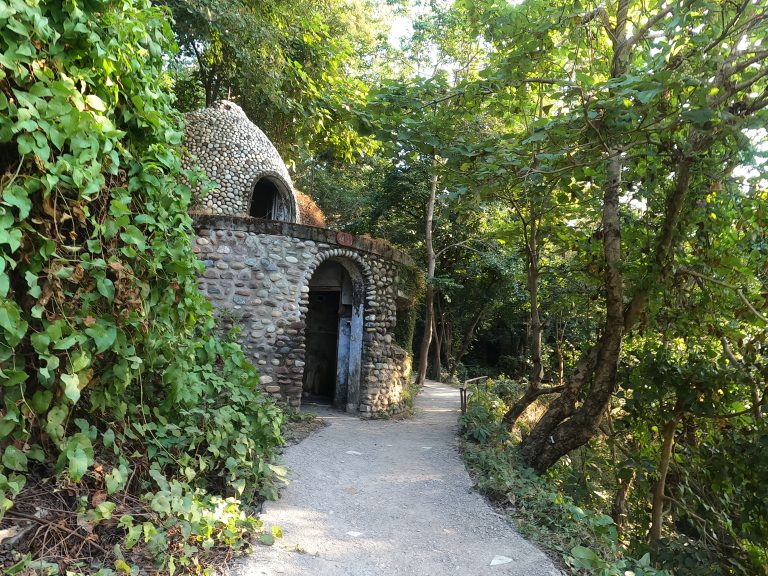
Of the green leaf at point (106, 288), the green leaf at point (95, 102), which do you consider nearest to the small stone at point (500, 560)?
the green leaf at point (106, 288)

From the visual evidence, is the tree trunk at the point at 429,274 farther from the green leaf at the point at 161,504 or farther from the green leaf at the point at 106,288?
the green leaf at the point at 106,288

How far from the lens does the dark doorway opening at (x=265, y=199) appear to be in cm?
1088

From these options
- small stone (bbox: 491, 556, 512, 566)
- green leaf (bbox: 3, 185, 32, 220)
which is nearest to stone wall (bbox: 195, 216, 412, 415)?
small stone (bbox: 491, 556, 512, 566)

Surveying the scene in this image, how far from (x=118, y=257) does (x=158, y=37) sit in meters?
1.41

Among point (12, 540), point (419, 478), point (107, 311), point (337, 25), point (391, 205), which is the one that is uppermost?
point (337, 25)

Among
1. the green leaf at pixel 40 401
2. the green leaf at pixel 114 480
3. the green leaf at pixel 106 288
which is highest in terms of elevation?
the green leaf at pixel 106 288

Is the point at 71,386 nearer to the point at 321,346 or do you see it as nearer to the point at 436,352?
the point at 321,346

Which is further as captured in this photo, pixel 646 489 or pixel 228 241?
pixel 228 241

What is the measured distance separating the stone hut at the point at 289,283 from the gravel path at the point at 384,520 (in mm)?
1887

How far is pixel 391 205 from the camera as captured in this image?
15.1 m

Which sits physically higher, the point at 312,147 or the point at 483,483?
the point at 312,147

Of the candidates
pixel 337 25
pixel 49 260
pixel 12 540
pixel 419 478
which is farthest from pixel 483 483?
pixel 337 25

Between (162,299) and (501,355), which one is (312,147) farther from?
(501,355)

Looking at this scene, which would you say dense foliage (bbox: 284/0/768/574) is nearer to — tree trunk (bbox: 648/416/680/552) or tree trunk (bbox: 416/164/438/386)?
tree trunk (bbox: 648/416/680/552)
